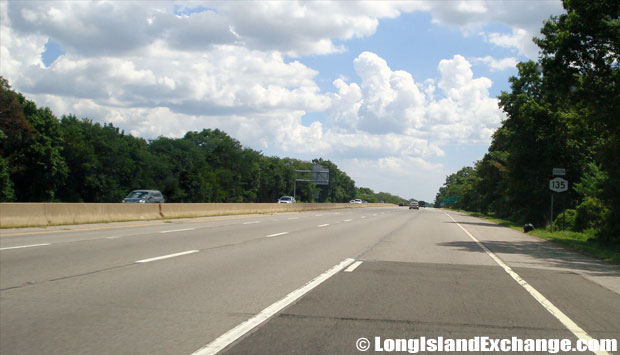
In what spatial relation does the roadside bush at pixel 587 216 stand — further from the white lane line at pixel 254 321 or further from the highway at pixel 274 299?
the white lane line at pixel 254 321

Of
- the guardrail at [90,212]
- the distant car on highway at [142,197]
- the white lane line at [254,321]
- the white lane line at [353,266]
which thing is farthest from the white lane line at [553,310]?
the distant car on highway at [142,197]

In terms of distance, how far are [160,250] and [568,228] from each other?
1185 inches

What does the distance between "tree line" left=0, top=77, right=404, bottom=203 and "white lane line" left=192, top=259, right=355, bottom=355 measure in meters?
62.8

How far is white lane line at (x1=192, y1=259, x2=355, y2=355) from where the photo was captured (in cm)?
552

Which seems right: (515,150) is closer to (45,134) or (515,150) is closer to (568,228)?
(568,228)

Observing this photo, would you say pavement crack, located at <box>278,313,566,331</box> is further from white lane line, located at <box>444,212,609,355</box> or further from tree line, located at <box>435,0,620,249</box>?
tree line, located at <box>435,0,620,249</box>

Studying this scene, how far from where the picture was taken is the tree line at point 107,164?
68125 millimetres

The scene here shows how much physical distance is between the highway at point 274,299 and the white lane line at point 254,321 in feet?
0.08

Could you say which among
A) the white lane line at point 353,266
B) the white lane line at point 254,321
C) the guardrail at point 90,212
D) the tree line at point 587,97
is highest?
the tree line at point 587,97

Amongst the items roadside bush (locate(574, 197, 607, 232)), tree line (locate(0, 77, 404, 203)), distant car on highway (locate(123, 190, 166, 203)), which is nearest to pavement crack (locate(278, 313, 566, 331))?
roadside bush (locate(574, 197, 607, 232))

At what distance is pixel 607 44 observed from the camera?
1958cm

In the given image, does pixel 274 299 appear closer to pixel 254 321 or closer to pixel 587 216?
pixel 254 321

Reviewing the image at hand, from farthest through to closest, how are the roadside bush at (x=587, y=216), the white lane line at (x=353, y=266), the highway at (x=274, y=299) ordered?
the roadside bush at (x=587, y=216) → the white lane line at (x=353, y=266) → the highway at (x=274, y=299)

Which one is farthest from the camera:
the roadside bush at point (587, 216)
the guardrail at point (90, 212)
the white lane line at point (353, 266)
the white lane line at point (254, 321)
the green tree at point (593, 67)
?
the roadside bush at point (587, 216)
